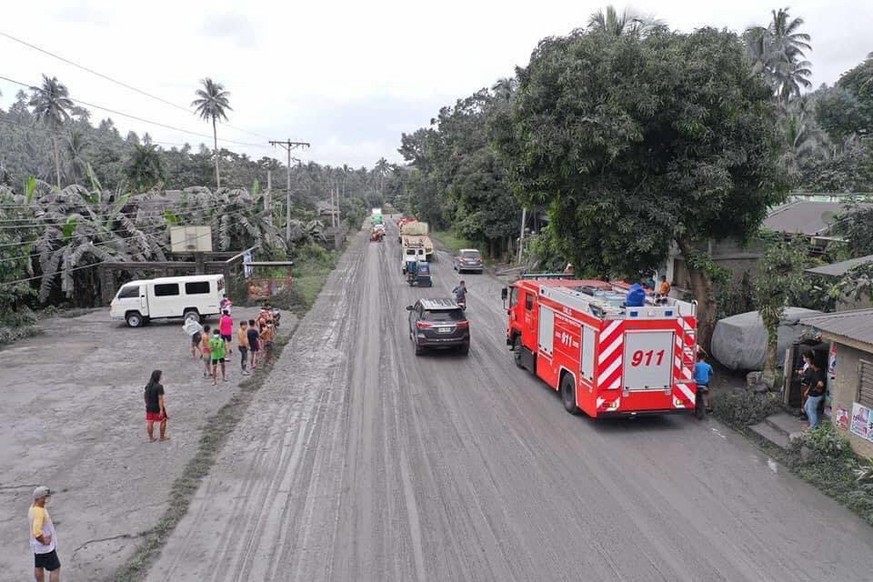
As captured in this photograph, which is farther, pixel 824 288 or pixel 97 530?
pixel 824 288

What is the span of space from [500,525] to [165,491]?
5648 mm

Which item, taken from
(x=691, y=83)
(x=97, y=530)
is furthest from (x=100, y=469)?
(x=691, y=83)

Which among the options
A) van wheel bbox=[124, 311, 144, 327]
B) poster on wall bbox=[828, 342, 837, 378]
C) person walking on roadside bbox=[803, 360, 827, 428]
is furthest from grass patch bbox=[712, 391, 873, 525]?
van wheel bbox=[124, 311, 144, 327]

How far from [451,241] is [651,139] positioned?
53.7 metres

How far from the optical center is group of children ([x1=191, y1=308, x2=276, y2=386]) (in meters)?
17.3

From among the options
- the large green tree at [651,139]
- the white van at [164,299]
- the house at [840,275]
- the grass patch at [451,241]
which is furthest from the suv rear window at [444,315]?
the grass patch at [451,241]

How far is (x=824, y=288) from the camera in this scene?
53.3 feet

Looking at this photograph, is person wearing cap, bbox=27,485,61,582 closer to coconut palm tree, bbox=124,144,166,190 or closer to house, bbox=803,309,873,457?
house, bbox=803,309,873,457

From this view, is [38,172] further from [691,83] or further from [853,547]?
[853,547]

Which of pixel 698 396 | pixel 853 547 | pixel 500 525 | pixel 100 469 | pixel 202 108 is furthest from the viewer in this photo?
pixel 202 108

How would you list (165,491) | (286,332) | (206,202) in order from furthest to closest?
(206,202) → (286,332) → (165,491)

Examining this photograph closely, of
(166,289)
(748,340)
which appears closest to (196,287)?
(166,289)

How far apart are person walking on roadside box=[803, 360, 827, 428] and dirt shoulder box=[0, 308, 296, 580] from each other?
1225cm

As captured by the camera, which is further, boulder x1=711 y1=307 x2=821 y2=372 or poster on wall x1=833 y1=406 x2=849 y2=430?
boulder x1=711 y1=307 x2=821 y2=372
